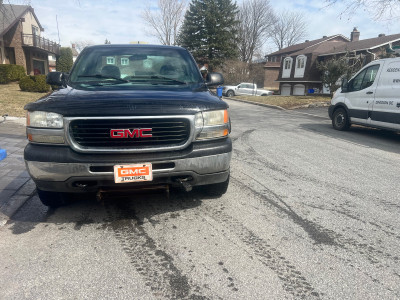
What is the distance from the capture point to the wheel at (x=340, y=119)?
9141mm

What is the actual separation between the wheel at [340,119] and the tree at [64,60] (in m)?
36.7

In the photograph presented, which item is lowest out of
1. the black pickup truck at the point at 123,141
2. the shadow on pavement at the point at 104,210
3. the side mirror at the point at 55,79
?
the shadow on pavement at the point at 104,210

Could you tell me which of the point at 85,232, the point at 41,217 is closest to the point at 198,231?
the point at 85,232

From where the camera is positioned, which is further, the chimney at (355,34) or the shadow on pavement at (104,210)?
the chimney at (355,34)

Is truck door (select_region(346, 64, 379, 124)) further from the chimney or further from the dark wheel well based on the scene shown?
the chimney

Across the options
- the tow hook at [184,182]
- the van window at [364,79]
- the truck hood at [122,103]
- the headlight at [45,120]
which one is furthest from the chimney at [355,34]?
the headlight at [45,120]

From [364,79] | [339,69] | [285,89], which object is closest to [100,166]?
[364,79]

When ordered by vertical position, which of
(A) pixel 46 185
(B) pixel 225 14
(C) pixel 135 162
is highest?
(B) pixel 225 14

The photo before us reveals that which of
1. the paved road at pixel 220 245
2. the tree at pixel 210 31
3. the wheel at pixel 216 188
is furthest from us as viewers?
the tree at pixel 210 31

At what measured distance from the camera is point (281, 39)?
59375mm

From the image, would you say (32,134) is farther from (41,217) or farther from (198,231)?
(198,231)

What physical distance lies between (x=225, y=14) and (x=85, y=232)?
44008 mm

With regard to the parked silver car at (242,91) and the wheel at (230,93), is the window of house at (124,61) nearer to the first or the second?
the parked silver car at (242,91)

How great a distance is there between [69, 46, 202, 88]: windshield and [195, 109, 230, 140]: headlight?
3.05ft
